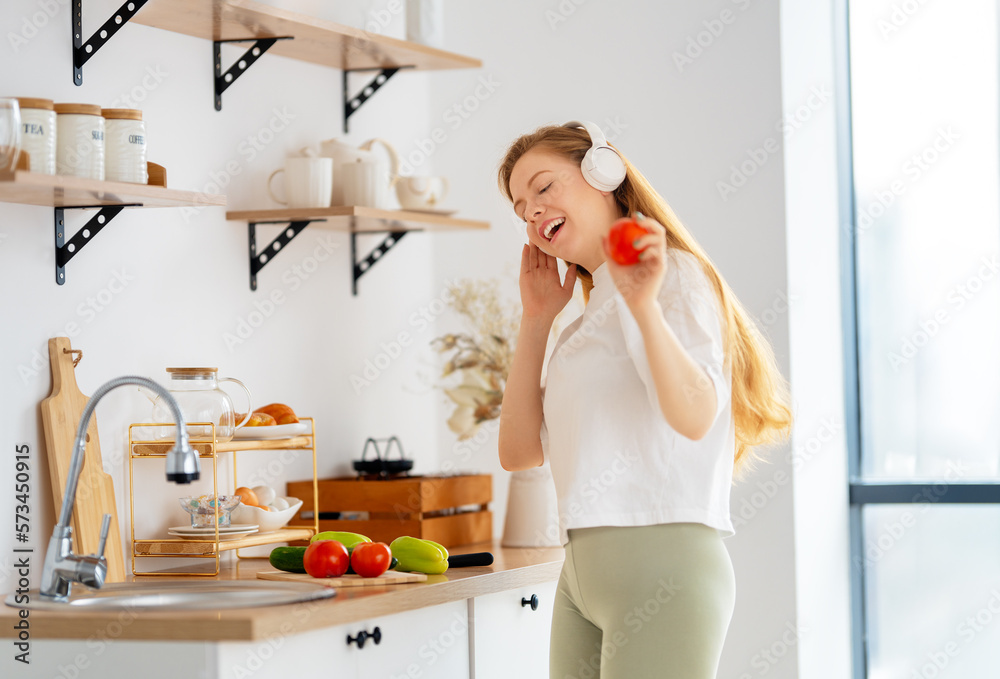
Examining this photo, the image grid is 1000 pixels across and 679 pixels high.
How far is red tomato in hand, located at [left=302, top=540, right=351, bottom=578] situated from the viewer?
6.10 feet

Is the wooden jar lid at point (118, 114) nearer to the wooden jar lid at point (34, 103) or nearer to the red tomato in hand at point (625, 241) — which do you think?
the wooden jar lid at point (34, 103)

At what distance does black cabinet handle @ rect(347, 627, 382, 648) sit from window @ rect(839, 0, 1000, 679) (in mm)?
1522

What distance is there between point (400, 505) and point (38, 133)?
1.05m

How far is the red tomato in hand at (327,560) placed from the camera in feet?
6.10

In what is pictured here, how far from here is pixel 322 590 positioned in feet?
5.66

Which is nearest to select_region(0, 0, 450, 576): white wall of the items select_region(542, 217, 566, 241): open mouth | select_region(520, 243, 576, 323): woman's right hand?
select_region(520, 243, 576, 323): woman's right hand

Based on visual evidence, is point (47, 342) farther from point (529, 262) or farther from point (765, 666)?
point (765, 666)

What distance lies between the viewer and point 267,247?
2.34 meters

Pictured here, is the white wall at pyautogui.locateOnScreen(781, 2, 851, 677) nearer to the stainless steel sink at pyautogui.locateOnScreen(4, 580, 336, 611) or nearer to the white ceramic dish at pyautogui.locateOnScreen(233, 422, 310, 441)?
the white ceramic dish at pyautogui.locateOnScreen(233, 422, 310, 441)

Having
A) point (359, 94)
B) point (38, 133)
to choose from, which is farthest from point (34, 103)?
point (359, 94)

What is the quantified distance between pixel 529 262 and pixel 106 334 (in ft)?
2.57

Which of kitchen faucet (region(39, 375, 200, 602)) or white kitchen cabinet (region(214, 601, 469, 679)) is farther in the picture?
kitchen faucet (region(39, 375, 200, 602))

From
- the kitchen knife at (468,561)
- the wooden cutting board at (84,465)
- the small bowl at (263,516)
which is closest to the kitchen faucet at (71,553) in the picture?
the wooden cutting board at (84,465)

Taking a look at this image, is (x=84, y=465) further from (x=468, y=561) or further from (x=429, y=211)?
(x=429, y=211)
